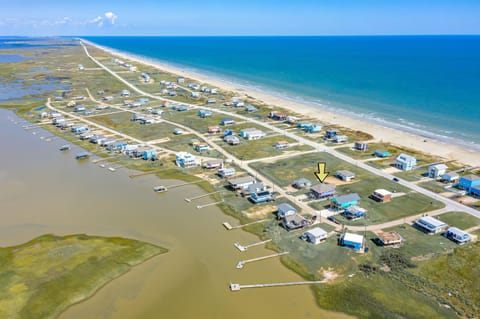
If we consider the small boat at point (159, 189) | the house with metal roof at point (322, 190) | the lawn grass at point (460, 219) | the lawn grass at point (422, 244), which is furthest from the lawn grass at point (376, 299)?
the small boat at point (159, 189)

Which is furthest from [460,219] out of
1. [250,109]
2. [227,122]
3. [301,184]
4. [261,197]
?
[250,109]

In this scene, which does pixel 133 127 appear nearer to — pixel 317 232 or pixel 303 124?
pixel 303 124

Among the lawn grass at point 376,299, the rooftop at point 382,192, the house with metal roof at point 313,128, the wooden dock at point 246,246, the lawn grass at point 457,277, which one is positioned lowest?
the wooden dock at point 246,246

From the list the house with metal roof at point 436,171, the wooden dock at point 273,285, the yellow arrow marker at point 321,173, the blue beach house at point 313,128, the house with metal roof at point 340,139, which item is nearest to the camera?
the wooden dock at point 273,285

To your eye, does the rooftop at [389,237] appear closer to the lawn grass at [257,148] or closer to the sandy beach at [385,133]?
the lawn grass at [257,148]

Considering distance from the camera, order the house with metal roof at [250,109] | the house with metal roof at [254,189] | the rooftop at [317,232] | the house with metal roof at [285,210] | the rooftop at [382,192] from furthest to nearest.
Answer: the house with metal roof at [250,109] < the house with metal roof at [254,189] < the rooftop at [382,192] < the house with metal roof at [285,210] < the rooftop at [317,232]

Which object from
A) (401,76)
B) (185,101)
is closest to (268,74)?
(401,76)

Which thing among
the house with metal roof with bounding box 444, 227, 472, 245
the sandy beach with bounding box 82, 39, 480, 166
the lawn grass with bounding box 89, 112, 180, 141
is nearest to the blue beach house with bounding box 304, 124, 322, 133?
the sandy beach with bounding box 82, 39, 480, 166
